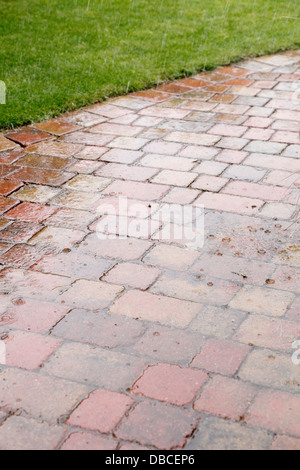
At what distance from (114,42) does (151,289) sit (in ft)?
14.3

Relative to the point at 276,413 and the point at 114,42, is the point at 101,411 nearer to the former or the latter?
the point at 276,413

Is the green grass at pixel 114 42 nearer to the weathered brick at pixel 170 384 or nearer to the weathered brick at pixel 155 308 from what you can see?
the weathered brick at pixel 155 308

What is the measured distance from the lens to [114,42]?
651 cm

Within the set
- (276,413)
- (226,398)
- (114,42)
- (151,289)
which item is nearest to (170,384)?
(226,398)

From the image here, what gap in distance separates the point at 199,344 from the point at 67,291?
697mm

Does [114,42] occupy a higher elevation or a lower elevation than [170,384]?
higher

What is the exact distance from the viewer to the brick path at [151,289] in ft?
7.00

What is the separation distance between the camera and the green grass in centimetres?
521

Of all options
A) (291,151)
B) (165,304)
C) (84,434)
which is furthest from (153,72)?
(84,434)

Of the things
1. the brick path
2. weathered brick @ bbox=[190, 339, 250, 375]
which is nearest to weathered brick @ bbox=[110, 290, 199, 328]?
the brick path

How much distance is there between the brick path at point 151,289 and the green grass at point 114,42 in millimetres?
544

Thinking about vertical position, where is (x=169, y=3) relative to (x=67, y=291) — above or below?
above
